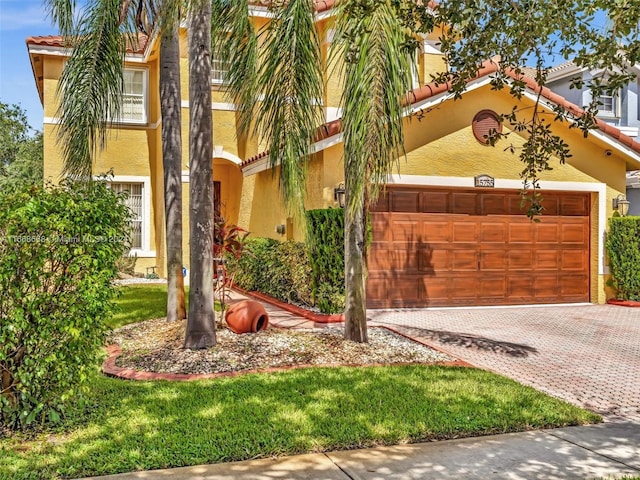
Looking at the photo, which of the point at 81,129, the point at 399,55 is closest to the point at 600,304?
the point at 399,55

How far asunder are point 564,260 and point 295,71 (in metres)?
9.96

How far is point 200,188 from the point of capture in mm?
8289

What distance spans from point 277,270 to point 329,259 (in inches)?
95.8

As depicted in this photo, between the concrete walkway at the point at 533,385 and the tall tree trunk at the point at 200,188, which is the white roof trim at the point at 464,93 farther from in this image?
the tall tree trunk at the point at 200,188

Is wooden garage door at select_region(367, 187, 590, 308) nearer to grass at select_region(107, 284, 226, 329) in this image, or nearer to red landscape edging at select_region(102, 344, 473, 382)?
grass at select_region(107, 284, 226, 329)

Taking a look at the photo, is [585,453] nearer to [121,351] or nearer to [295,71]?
[295,71]

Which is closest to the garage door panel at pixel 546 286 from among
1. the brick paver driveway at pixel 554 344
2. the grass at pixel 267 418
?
the brick paver driveway at pixel 554 344

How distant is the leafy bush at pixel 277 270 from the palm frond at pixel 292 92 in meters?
4.08

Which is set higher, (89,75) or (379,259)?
(89,75)

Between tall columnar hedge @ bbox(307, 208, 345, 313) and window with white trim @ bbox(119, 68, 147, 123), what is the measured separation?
32.8ft

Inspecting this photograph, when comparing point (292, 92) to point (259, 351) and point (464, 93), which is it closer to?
point (259, 351)

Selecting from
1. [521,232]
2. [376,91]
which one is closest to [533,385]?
[376,91]

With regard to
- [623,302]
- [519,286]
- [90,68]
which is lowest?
[623,302]

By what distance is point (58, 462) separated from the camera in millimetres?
4629
